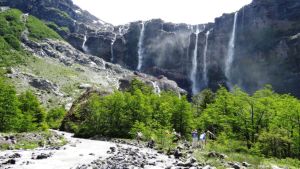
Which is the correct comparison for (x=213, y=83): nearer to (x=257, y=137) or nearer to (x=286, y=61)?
(x=286, y=61)

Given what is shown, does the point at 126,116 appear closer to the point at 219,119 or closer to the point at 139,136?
the point at 139,136

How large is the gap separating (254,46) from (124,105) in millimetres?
120894

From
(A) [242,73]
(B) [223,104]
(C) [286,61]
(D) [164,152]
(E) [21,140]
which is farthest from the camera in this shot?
(A) [242,73]

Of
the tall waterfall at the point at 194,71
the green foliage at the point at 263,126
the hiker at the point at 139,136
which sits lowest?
the hiker at the point at 139,136

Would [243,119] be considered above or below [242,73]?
below

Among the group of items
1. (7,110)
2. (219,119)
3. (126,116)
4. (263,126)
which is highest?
(219,119)

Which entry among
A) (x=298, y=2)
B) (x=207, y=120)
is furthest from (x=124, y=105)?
(x=298, y=2)

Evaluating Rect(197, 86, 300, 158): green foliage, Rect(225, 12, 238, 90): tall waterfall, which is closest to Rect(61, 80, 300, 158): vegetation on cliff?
Rect(197, 86, 300, 158): green foliage

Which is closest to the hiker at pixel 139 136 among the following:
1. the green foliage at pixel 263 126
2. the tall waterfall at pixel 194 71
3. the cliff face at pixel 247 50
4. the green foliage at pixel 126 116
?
the green foliage at pixel 126 116

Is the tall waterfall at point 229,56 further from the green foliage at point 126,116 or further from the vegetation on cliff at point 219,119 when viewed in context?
the green foliage at point 126,116

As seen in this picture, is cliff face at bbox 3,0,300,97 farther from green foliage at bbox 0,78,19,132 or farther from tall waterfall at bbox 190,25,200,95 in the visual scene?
green foliage at bbox 0,78,19,132

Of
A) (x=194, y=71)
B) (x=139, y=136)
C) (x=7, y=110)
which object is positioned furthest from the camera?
(x=194, y=71)

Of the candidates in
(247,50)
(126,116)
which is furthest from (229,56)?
(126,116)

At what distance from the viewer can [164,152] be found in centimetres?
3919
